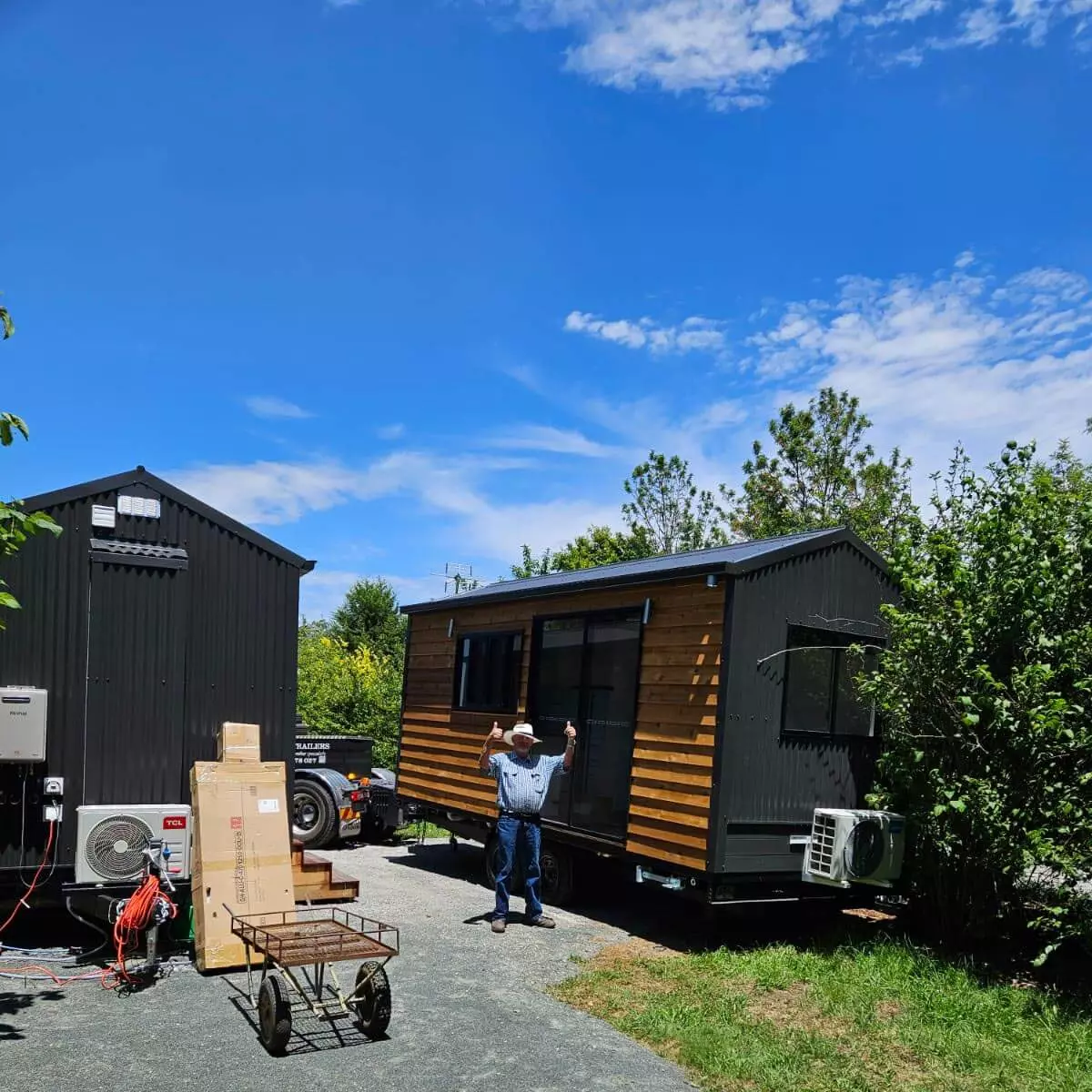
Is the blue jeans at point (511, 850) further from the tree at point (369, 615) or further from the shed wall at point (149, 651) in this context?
the tree at point (369, 615)

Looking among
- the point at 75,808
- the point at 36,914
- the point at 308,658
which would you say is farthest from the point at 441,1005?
the point at 308,658

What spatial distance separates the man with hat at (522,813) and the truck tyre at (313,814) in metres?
4.60

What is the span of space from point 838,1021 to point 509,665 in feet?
17.0

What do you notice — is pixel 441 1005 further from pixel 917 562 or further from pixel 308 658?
pixel 308 658

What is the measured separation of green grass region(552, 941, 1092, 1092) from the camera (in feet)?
17.1

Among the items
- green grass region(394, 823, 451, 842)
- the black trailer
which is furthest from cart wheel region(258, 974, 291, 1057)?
green grass region(394, 823, 451, 842)

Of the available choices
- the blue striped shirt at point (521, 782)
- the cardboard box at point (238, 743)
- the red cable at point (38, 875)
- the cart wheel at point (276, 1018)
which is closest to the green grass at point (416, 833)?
the blue striped shirt at point (521, 782)

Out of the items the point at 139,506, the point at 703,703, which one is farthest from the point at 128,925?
the point at 703,703

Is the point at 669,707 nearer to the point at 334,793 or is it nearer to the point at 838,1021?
the point at 838,1021

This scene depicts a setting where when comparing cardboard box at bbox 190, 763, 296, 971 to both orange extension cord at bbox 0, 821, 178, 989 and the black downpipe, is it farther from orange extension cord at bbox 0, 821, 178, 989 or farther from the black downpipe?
the black downpipe

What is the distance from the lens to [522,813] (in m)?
8.27

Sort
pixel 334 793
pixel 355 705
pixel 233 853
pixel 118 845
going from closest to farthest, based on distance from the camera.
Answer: pixel 233 853, pixel 118 845, pixel 334 793, pixel 355 705

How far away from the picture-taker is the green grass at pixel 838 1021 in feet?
17.1

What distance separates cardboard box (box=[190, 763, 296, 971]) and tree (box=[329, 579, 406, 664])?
1147 inches
